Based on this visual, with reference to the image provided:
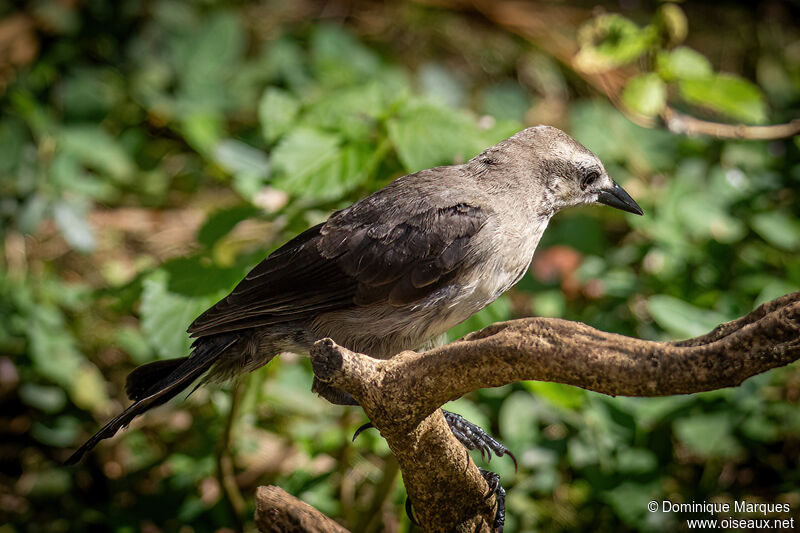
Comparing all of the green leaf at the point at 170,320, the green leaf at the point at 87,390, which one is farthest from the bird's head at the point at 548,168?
the green leaf at the point at 87,390

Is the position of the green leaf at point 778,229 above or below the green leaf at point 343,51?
below

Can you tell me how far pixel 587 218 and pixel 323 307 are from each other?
2.17 meters

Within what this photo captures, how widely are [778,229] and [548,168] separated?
1.64m

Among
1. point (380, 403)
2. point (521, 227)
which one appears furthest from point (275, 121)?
point (380, 403)

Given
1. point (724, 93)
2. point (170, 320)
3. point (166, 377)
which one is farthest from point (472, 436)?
point (724, 93)

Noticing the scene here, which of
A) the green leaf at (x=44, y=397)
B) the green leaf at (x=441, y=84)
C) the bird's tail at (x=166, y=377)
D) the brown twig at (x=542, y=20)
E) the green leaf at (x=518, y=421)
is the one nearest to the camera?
the bird's tail at (x=166, y=377)

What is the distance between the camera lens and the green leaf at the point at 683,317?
2.75 meters

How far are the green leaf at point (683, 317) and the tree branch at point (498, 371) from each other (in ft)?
3.60

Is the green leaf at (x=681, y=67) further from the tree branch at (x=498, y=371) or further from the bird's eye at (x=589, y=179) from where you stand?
the tree branch at (x=498, y=371)

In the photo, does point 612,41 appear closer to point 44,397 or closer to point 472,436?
point 472,436

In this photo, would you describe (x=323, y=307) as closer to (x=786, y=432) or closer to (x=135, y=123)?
(x=786, y=432)

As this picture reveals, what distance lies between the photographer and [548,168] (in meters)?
2.42

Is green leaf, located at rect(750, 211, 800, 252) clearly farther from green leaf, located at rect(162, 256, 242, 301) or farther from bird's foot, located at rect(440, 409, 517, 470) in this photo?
green leaf, located at rect(162, 256, 242, 301)

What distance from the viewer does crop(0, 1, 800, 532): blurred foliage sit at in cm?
275
